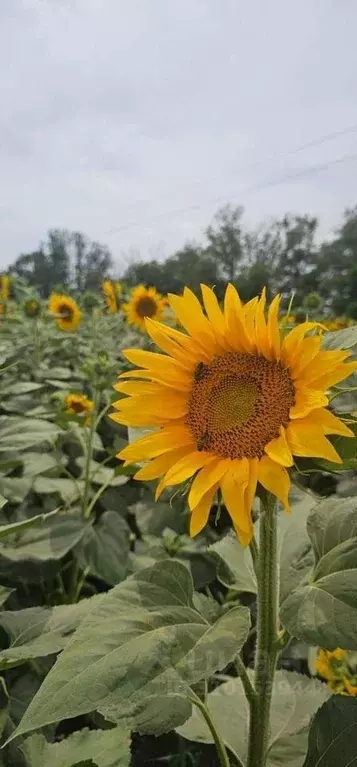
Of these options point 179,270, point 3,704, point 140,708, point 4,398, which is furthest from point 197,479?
point 179,270

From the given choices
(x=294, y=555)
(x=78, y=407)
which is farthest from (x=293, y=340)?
(x=78, y=407)

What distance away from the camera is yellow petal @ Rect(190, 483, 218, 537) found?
85 centimetres

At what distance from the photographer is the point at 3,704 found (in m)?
1.14

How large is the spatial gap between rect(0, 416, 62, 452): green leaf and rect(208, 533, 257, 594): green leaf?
0.43m

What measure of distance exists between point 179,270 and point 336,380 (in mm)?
12542

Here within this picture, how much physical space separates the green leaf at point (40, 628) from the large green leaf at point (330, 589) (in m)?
0.34

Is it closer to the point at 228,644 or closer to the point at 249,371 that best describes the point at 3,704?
the point at 228,644

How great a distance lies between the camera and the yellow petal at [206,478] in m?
0.83

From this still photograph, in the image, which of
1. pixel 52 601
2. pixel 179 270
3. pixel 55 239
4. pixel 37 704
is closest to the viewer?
pixel 37 704

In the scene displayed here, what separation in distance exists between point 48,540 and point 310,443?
886mm

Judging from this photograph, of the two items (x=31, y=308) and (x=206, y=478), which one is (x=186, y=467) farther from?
(x=31, y=308)

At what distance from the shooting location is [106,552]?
66.9 inches

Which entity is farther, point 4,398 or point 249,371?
point 4,398

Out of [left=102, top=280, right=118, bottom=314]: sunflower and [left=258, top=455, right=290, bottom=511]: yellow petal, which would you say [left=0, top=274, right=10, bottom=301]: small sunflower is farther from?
[left=258, top=455, right=290, bottom=511]: yellow petal
